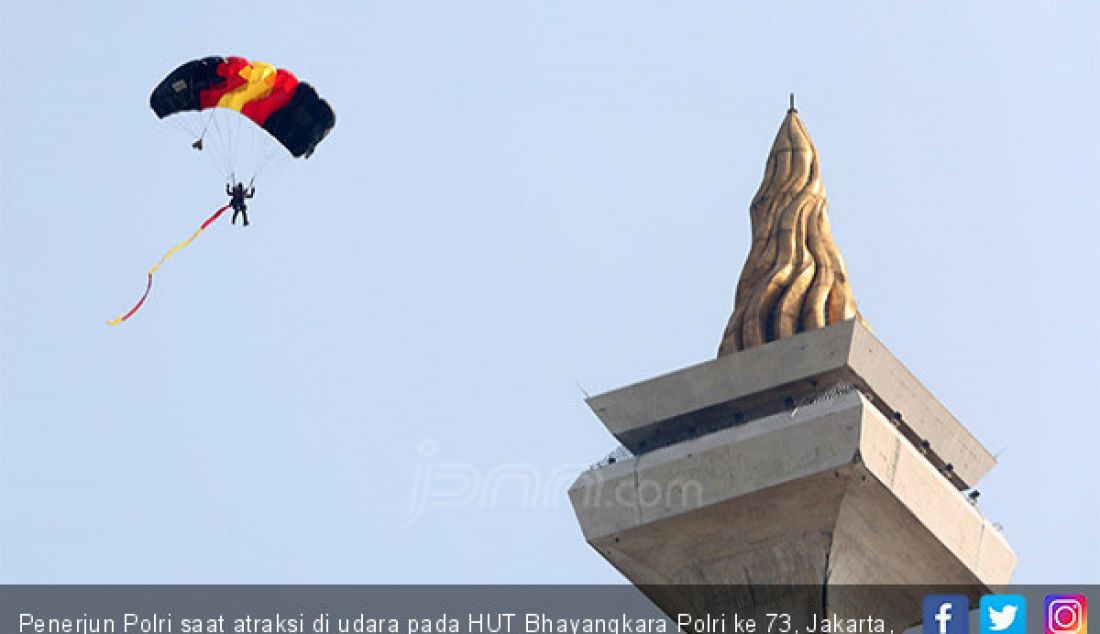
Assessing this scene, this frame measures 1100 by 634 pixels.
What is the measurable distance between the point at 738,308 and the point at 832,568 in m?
11.9

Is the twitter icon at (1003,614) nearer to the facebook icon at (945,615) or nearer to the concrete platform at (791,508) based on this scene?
the facebook icon at (945,615)

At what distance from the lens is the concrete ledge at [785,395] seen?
87500 millimetres

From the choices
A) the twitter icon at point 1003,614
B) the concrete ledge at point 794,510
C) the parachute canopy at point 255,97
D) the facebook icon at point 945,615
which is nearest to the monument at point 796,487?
the concrete ledge at point 794,510

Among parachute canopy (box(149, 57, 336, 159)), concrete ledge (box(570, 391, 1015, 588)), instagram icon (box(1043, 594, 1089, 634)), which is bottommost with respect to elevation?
instagram icon (box(1043, 594, 1089, 634))

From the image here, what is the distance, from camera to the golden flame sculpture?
92.2 metres

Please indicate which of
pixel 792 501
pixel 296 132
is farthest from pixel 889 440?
pixel 296 132

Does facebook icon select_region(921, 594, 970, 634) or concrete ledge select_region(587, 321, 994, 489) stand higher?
concrete ledge select_region(587, 321, 994, 489)

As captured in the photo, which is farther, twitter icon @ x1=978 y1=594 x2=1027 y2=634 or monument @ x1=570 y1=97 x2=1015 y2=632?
monument @ x1=570 y1=97 x2=1015 y2=632

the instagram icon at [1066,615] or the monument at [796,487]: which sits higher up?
the monument at [796,487]

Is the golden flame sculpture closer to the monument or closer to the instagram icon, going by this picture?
the monument

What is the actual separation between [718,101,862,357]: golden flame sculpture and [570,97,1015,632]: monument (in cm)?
96

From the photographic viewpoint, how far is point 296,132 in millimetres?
84125

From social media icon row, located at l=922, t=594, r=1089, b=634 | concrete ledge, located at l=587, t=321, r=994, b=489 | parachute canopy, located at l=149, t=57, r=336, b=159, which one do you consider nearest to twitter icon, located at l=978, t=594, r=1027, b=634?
social media icon row, located at l=922, t=594, r=1089, b=634

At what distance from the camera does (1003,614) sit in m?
79.1
